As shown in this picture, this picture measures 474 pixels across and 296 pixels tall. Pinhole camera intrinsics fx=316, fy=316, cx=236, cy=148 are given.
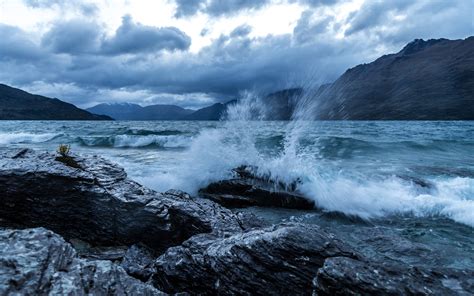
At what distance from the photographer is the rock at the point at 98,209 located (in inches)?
324

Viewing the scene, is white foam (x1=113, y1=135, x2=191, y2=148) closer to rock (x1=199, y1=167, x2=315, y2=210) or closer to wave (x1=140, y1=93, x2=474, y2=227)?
wave (x1=140, y1=93, x2=474, y2=227)

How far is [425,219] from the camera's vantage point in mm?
11211

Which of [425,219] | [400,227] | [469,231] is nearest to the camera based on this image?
[469,231]

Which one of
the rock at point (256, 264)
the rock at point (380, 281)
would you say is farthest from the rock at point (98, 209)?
the rock at point (380, 281)

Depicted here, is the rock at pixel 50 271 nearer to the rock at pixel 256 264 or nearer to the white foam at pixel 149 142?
the rock at pixel 256 264

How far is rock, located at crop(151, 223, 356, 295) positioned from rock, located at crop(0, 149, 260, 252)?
6.55ft

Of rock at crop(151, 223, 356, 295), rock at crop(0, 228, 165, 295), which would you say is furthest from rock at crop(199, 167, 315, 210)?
rock at crop(0, 228, 165, 295)

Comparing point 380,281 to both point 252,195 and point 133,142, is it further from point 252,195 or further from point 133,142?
point 133,142

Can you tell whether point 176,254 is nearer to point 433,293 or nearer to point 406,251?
point 433,293

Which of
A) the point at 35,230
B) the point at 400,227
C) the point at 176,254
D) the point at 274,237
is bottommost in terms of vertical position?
the point at 400,227

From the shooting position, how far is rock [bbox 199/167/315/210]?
12.8m

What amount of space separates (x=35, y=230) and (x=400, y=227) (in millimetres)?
10279

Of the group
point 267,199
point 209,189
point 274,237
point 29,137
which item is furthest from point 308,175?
point 29,137

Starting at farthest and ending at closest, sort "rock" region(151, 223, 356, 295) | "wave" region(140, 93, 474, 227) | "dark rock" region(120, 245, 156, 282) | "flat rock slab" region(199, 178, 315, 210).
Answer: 1. "flat rock slab" region(199, 178, 315, 210)
2. "wave" region(140, 93, 474, 227)
3. "dark rock" region(120, 245, 156, 282)
4. "rock" region(151, 223, 356, 295)
